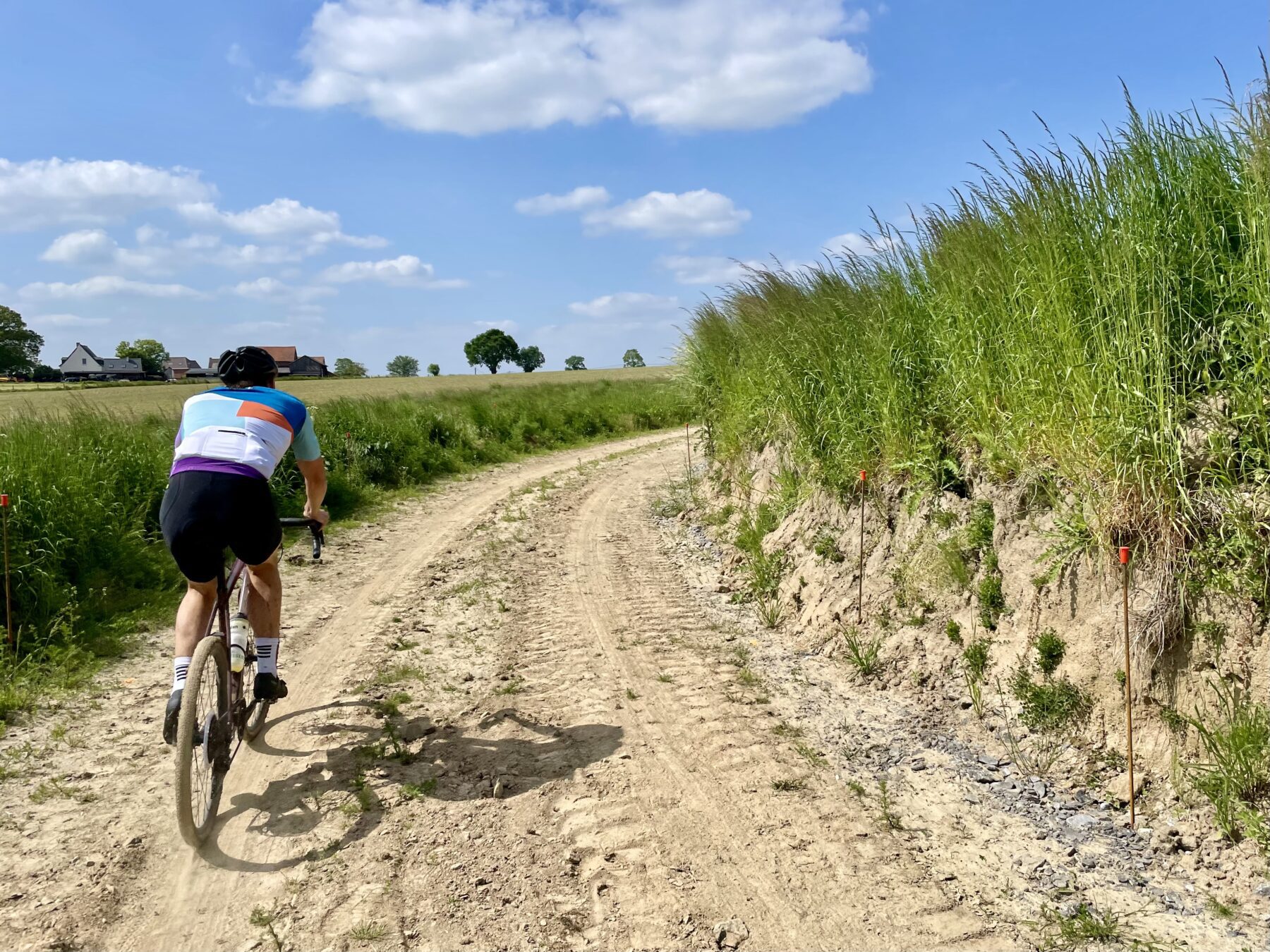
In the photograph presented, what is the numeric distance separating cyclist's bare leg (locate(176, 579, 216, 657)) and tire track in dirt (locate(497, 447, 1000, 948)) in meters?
1.89

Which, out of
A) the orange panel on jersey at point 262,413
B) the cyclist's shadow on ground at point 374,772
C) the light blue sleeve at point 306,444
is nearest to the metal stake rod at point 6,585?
the cyclist's shadow on ground at point 374,772

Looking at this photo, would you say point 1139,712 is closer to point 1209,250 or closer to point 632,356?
point 1209,250

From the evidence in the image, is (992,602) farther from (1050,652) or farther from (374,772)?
(374,772)

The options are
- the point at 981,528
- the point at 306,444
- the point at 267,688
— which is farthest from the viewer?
the point at 981,528

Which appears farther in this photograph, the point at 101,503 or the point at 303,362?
the point at 303,362

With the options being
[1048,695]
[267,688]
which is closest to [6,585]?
[267,688]

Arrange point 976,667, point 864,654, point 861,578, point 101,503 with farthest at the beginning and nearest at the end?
point 101,503 → point 861,578 → point 864,654 → point 976,667

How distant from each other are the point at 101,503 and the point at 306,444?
192 inches

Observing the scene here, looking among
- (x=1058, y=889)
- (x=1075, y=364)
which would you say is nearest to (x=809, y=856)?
(x=1058, y=889)

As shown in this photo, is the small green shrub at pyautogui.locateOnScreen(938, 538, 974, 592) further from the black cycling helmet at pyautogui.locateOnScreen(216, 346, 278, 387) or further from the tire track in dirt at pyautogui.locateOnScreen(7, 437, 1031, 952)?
the black cycling helmet at pyautogui.locateOnScreen(216, 346, 278, 387)

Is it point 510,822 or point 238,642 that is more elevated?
point 238,642

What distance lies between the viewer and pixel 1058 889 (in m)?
3.03

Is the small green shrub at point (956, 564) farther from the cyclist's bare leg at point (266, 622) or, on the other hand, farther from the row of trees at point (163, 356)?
the row of trees at point (163, 356)

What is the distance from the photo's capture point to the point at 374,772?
402cm
